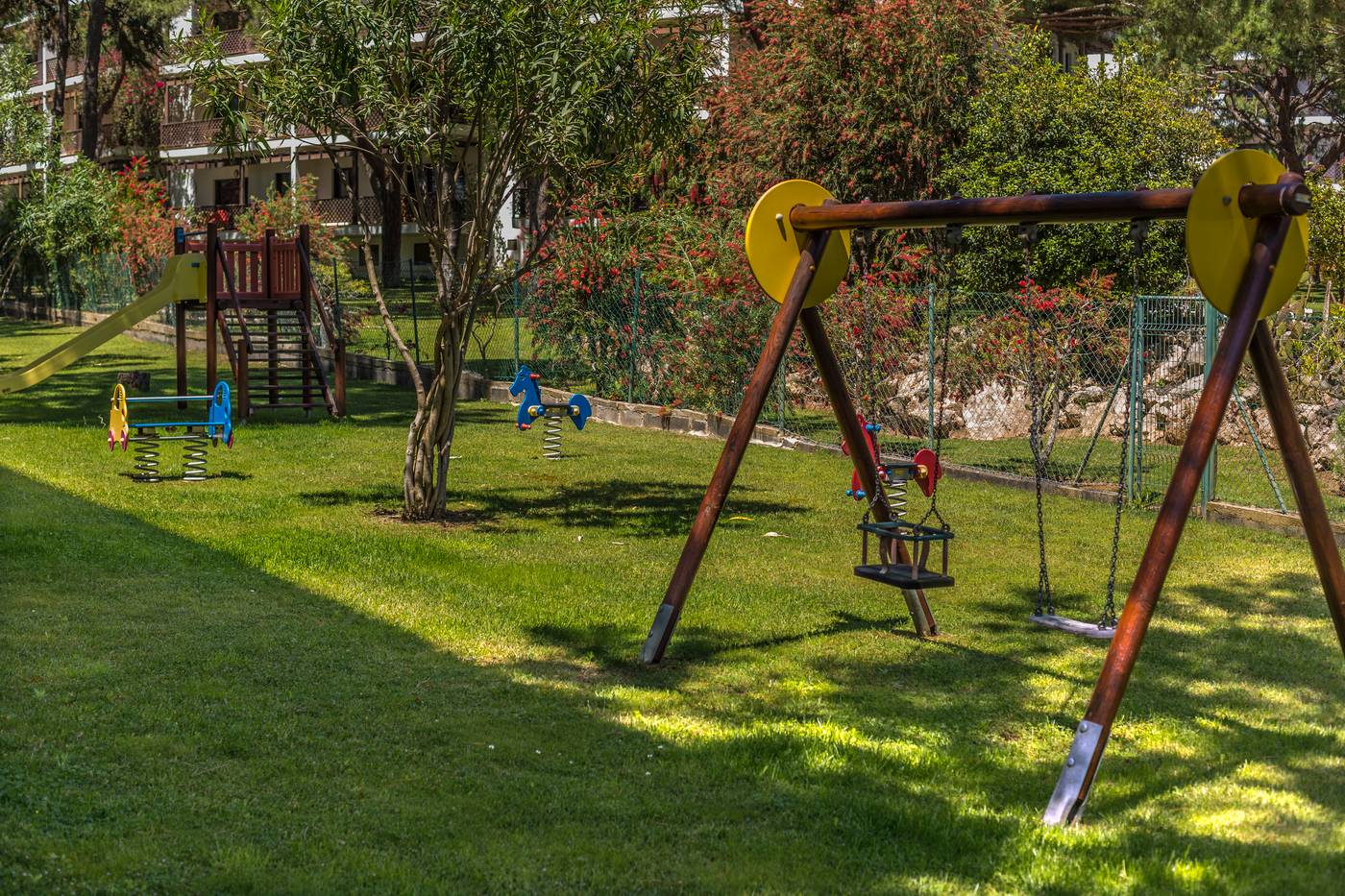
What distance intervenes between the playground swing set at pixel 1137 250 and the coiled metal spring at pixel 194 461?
7.39 metres

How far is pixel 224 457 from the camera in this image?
15461mm

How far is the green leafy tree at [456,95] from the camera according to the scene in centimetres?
1121

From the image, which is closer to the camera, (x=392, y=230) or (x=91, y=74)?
(x=91, y=74)

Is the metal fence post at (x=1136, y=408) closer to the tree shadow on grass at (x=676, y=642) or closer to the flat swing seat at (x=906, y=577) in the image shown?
the tree shadow on grass at (x=676, y=642)

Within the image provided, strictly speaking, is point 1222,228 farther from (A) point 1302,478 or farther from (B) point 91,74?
(B) point 91,74

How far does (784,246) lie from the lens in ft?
26.7

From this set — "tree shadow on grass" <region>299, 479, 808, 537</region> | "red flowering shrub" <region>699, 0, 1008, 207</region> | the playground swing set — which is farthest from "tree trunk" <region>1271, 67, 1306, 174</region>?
the playground swing set

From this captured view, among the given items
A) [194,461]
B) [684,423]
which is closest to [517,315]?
[684,423]

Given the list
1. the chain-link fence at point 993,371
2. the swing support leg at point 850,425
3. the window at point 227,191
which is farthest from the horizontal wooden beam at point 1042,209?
the window at point 227,191

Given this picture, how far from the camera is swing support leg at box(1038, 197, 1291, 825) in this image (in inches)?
220

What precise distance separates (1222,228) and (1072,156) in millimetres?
16884

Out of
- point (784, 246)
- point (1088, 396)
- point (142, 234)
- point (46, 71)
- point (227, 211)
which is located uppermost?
point (46, 71)

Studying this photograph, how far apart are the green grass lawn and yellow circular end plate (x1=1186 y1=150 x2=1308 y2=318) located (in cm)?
201

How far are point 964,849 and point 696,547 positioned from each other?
2.93 m
